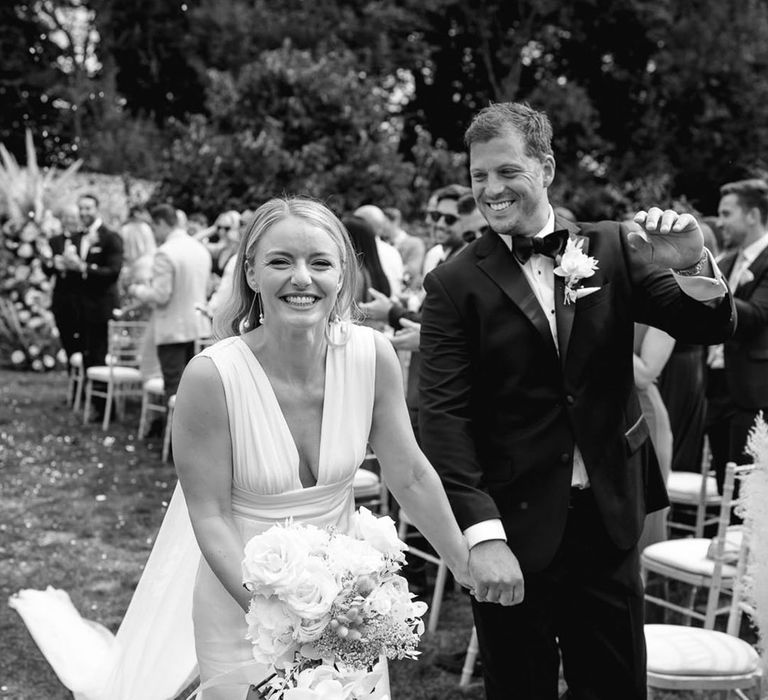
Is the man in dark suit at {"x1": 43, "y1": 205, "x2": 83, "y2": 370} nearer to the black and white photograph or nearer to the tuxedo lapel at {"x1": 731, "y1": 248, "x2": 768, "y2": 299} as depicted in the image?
the black and white photograph

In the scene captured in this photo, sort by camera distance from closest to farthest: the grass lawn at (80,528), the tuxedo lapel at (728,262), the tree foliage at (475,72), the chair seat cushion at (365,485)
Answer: the grass lawn at (80,528) < the chair seat cushion at (365,485) < the tuxedo lapel at (728,262) < the tree foliage at (475,72)

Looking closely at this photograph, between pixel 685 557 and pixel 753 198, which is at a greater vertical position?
pixel 753 198

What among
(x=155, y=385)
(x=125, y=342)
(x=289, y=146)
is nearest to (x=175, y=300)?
(x=155, y=385)

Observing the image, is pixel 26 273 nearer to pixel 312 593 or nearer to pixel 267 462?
pixel 267 462

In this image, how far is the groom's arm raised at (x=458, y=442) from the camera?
2.87 metres

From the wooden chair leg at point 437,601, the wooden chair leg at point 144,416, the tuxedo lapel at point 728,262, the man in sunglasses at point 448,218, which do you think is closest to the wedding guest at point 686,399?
the tuxedo lapel at point 728,262

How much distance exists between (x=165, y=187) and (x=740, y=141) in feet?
50.2

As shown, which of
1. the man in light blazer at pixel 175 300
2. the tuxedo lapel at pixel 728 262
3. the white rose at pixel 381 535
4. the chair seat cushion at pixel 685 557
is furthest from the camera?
the man in light blazer at pixel 175 300

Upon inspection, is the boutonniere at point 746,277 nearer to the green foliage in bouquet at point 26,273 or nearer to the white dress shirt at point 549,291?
the white dress shirt at point 549,291

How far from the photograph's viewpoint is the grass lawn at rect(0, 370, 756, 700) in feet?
15.8

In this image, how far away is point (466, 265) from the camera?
3.16 meters

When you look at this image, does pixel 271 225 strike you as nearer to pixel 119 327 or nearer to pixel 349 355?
pixel 349 355

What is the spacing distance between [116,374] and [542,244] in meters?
8.21

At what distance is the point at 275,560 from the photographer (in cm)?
208
